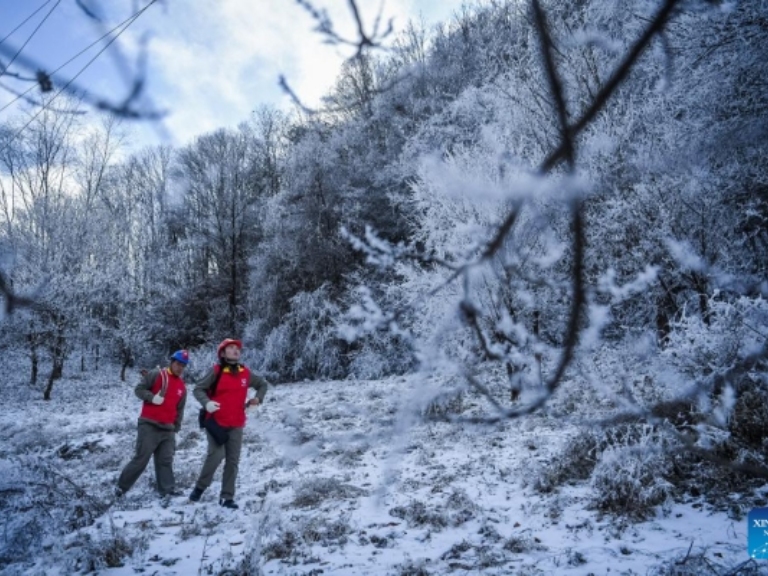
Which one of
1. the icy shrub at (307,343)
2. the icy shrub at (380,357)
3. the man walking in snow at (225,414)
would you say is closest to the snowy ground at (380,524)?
the man walking in snow at (225,414)

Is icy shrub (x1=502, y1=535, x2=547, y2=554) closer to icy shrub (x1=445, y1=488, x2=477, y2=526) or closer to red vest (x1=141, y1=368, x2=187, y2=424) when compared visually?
icy shrub (x1=445, y1=488, x2=477, y2=526)

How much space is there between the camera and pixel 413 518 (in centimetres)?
402

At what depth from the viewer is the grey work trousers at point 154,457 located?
5.05 m

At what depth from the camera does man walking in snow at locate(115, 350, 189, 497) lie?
507cm

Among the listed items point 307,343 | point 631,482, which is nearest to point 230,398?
point 631,482

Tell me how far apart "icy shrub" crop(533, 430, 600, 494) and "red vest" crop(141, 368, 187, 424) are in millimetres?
3919

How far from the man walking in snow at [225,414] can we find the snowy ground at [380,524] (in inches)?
9.2

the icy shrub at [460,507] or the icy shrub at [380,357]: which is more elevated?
the icy shrub at [380,357]

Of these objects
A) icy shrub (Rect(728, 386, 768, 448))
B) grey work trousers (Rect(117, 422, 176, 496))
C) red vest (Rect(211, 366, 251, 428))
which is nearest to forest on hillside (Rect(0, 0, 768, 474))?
icy shrub (Rect(728, 386, 768, 448))

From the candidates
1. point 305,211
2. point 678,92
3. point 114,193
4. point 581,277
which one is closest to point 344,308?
point 305,211

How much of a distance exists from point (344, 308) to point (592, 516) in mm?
12789

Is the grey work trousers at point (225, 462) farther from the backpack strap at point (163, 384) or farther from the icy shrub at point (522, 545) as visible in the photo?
the icy shrub at point (522, 545)

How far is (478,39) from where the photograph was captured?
14484 millimetres

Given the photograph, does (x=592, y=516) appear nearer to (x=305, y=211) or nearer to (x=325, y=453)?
(x=325, y=453)
